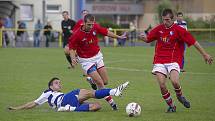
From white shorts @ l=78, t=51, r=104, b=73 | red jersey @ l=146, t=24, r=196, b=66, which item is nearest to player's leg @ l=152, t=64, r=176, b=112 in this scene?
red jersey @ l=146, t=24, r=196, b=66

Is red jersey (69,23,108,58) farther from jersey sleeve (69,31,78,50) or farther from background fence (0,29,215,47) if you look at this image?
background fence (0,29,215,47)

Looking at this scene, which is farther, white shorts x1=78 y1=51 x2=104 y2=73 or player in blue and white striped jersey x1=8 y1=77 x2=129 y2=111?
white shorts x1=78 y1=51 x2=104 y2=73

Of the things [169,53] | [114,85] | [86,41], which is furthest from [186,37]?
[114,85]

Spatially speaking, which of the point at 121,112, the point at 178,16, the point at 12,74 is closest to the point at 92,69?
the point at 121,112

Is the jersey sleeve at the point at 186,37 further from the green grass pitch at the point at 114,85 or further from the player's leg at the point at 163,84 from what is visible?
the green grass pitch at the point at 114,85

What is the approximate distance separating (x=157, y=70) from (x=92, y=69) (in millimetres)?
1859

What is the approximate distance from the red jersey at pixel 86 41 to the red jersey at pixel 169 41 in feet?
4.88

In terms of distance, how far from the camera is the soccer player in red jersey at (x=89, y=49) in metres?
14.0

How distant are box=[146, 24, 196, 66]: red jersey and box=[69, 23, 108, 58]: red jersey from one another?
1.49m

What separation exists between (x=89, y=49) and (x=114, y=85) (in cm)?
409

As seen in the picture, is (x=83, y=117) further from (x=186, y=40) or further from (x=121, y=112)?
(x=186, y=40)

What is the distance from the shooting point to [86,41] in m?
14.2

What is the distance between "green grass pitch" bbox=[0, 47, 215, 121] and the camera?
12.1 meters

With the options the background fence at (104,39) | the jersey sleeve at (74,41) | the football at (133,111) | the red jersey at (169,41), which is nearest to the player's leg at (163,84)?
the red jersey at (169,41)
